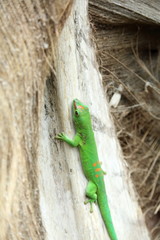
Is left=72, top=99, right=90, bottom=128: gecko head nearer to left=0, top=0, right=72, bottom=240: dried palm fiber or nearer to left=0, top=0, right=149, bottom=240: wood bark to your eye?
left=0, top=0, right=149, bottom=240: wood bark

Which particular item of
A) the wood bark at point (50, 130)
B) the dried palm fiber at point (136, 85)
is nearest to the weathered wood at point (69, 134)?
the wood bark at point (50, 130)

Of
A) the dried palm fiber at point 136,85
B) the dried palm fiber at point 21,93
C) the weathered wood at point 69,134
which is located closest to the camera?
the dried palm fiber at point 21,93

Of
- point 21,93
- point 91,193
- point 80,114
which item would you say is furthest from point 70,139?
point 21,93

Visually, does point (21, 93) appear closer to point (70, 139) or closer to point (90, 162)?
point (70, 139)

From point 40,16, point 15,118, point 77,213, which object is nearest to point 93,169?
point 77,213

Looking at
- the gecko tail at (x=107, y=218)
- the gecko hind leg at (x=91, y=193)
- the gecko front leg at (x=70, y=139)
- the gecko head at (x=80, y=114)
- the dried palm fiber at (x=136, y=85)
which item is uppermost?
the dried palm fiber at (x=136, y=85)

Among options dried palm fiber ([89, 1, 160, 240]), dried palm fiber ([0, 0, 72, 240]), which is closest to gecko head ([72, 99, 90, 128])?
dried palm fiber ([0, 0, 72, 240])

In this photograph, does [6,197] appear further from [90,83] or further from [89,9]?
[89,9]

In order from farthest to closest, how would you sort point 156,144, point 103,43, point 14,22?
point 156,144 < point 103,43 < point 14,22

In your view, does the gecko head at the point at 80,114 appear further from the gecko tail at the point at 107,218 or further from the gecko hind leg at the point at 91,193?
the gecko tail at the point at 107,218
